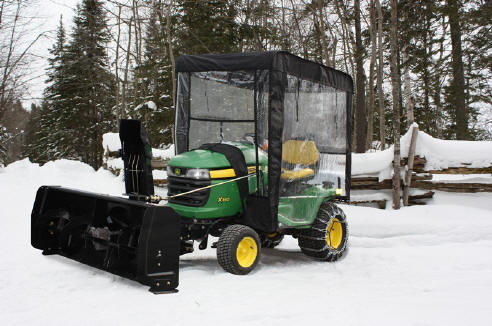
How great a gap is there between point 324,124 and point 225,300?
3234mm

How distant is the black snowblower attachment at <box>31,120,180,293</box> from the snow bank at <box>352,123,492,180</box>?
5.75 m

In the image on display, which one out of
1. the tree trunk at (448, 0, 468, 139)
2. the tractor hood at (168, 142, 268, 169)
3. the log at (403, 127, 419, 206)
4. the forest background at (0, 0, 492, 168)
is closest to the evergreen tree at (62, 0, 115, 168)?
the forest background at (0, 0, 492, 168)

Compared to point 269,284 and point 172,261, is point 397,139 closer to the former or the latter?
point 269,284

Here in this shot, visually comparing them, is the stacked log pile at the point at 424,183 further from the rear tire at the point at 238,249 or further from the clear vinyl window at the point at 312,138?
the rear tire at the point at 238,249

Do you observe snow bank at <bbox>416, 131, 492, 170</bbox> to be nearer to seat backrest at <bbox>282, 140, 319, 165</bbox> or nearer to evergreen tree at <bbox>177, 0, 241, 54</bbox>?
seat backrest at <bbox>282, 140, 319, 165</bbox>

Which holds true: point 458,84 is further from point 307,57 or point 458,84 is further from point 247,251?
point 247,251

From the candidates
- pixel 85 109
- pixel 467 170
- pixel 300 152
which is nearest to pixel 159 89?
pixel 85 109

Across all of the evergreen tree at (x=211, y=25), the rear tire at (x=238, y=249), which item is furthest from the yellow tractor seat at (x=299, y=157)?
the evergreen tree at (x=211, y=25)

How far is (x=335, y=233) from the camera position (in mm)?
6688

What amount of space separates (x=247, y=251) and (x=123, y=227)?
1459 mm

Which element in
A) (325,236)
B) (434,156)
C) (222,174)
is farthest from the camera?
(434,156)

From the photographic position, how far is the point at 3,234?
7.44m

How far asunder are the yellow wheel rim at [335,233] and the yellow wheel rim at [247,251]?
153 cm

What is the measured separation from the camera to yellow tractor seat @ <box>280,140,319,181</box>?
5.76 metres
